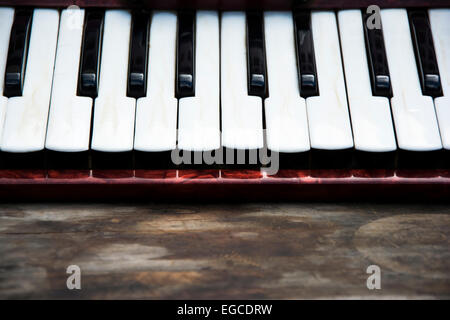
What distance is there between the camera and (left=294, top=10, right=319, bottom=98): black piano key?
56.1 inches

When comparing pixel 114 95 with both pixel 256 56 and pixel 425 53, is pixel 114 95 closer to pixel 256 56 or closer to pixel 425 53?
pixel 256 56

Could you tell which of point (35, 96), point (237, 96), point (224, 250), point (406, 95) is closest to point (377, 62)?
point (406, 95)

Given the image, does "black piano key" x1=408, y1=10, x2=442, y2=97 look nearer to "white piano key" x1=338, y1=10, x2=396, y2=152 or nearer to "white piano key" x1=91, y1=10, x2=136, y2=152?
"white piano key" x1=338, y1=10, x2=396, y2=152

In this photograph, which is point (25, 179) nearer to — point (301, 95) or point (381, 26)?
point (301, 95)

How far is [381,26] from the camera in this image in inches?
62.0

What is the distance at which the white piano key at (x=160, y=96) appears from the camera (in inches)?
51.2

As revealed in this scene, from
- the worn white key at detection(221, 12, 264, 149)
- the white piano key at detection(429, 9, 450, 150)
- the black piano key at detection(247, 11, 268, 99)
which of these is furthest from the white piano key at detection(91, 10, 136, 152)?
the white piano key at detection(429, 9, 450, 150)

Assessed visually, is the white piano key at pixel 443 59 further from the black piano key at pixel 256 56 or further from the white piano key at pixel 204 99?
the white piano key at pixel 204 99

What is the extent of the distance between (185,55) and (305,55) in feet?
1.43

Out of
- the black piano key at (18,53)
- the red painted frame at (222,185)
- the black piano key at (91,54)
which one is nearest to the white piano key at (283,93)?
the red painted frame at (222,185)

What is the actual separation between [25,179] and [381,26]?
1384mm

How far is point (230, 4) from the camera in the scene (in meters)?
1.58

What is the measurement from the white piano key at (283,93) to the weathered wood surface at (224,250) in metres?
0.22
